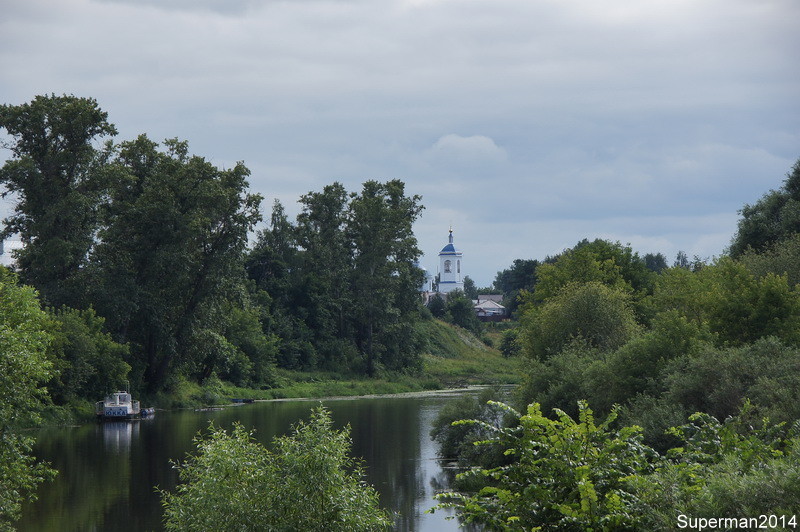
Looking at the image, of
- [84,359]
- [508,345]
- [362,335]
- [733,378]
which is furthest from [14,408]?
[508,345]

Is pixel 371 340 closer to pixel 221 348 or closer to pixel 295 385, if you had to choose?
pixel 295 385

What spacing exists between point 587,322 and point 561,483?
3711 cm

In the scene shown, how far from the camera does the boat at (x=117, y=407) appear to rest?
194 feet

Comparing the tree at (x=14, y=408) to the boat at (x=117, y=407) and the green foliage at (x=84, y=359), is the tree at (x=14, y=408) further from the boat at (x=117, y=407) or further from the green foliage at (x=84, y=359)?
the boat at (x=117, y=407)

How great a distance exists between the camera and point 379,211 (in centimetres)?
9944

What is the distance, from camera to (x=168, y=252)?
2549 inches

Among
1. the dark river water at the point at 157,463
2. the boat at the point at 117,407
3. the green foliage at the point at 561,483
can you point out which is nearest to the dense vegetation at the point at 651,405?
the green foliage at the point at 561,483

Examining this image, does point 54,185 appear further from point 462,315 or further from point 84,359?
point 462,315

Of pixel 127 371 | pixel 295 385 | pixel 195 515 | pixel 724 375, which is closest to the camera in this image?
pixel 195 515

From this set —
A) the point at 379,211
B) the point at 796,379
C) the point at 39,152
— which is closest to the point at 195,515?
the point at 796,379

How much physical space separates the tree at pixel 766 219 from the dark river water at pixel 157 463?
24908mm

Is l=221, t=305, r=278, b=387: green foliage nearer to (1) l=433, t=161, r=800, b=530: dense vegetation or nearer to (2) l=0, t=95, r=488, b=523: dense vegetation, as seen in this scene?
(2) l=0, t=95, r=488, b=523: dense vegetation

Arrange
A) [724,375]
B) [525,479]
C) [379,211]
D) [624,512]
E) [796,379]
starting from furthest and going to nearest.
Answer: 1. [379,211]
2. [724,375]
3. [796,379]
4. [525,479]
5. [624,512]

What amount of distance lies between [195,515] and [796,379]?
16.3 metres
